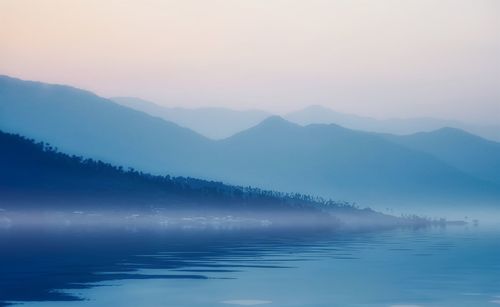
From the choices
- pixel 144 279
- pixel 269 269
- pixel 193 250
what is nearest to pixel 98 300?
pixel 144 279

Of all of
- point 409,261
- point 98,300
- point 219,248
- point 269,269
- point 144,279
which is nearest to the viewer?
point 98,300

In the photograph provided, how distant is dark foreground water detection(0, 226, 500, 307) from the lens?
42156 millimetres

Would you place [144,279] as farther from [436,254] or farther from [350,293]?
[436,254]

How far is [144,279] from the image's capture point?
50000mm

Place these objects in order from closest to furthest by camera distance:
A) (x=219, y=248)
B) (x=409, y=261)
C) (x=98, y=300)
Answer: (x=98, y=300)
(x=409, y=261)
(x=219, y=248)

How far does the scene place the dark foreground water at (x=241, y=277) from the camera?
1660 inches

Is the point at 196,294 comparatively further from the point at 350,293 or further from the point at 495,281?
the point at 495,281

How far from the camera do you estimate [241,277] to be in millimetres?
52094

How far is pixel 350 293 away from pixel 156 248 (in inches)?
1430

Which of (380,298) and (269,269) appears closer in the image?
(380,298)

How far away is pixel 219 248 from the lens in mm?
81562

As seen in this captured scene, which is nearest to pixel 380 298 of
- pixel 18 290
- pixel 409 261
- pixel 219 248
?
pixel 18 290

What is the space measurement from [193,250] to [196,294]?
33.9 m

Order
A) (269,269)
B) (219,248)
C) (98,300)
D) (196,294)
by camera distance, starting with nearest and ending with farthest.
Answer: (98,300)
(196,294)
(269,269)
(219,248)
